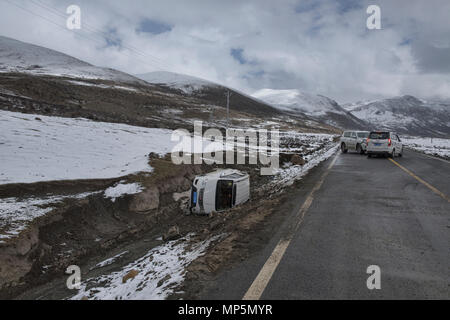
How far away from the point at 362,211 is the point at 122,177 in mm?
9768

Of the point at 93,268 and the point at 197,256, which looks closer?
the point at 197,256

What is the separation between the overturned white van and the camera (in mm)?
9531

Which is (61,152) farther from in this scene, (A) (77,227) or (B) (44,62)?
(B) (44,62)

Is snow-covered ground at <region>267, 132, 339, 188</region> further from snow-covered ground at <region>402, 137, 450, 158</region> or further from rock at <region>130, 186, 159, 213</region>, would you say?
snow-covered ground at <region>402, 137, 450, 158</region>

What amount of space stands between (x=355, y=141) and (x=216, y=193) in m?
17.5

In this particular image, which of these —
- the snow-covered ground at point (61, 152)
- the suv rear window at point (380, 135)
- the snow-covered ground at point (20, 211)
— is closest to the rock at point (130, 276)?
the snow-covered ground at point (20, 211)

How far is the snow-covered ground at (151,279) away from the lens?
3637 mm

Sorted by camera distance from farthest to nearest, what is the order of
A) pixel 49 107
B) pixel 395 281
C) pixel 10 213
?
pixel 49 107
pixel 10 213
pixel 395 281

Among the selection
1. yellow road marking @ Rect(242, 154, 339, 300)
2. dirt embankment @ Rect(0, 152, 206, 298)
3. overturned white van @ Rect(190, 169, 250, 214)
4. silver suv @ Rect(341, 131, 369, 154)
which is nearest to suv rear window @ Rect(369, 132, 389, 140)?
silver suv @ Rect(341, 131, 369, 154)

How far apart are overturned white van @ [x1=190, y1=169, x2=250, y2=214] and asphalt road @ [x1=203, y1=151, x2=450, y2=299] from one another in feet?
8.74
